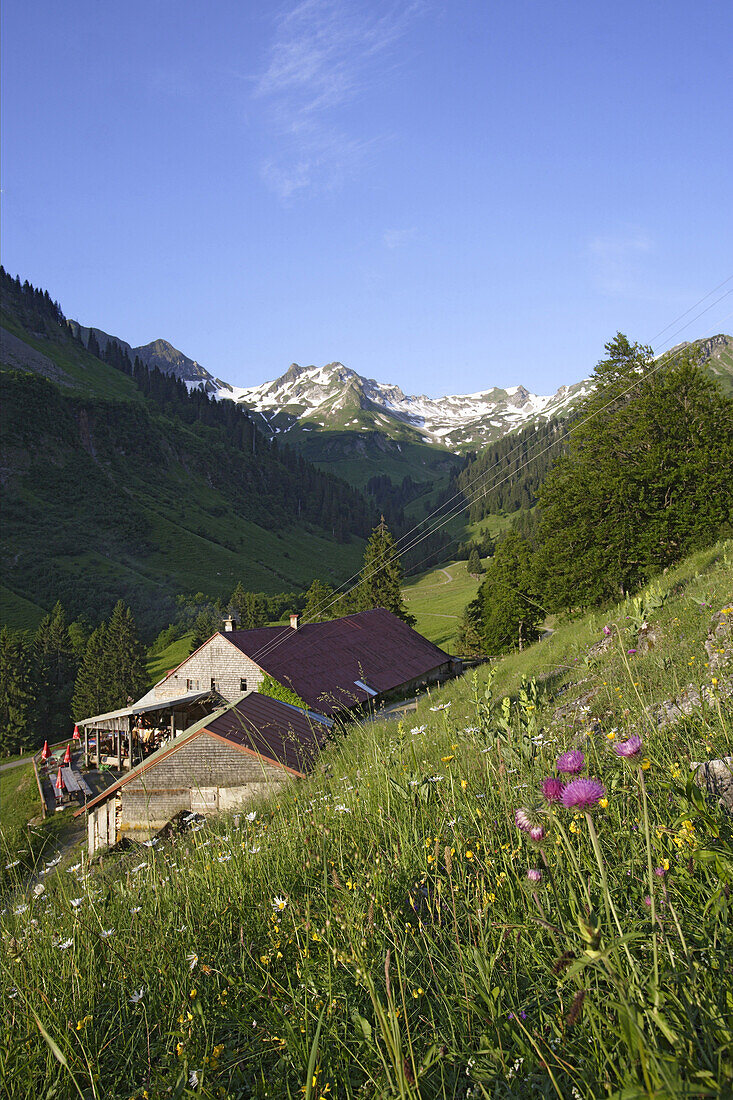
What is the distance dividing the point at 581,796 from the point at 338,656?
3884cm

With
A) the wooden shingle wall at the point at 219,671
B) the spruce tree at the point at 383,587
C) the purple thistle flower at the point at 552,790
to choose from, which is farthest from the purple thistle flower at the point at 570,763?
the spruce tree at the point at 383,587

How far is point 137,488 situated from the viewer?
17162cm

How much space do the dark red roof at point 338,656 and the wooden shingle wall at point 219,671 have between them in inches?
25.1

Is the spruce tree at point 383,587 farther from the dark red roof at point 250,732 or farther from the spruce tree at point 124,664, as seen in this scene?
the dark red roof at point 250,732

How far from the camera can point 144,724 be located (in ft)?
134

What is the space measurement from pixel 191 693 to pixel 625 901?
38324 mm

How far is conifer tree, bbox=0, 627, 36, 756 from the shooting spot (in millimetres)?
59875

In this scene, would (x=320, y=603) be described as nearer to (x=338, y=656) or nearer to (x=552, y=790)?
(x=338, y=656)

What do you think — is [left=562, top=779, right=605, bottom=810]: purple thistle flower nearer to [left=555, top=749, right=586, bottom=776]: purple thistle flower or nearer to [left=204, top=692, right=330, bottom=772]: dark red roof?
[left=555, top=749, right=586, bottom=776]: purple thistle flower

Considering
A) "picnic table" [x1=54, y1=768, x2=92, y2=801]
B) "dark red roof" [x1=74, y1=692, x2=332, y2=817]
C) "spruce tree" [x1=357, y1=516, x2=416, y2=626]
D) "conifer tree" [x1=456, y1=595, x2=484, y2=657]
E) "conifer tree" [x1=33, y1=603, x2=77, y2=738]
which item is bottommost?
"conifer tree" [x1=456, y1=595, x2=484, y2=657]

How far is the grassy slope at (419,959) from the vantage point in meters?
1.74

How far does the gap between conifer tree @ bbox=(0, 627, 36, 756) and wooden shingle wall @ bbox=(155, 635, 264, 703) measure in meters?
31.4

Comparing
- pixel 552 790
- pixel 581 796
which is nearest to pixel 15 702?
pixel 552 790

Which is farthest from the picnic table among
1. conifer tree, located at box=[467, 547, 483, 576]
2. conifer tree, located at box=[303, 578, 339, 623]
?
conifer tree, located at box=[467, 547, 483, 576]
